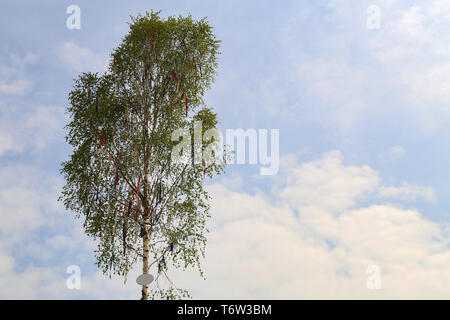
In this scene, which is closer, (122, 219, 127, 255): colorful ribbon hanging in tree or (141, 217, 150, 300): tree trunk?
(141, 217, 150, 300): tree trunk

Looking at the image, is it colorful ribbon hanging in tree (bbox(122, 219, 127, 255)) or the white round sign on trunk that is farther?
colorful ribbon hanging in tree (bbox(122, 219, 127, 255))

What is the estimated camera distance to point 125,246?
14.9 metres

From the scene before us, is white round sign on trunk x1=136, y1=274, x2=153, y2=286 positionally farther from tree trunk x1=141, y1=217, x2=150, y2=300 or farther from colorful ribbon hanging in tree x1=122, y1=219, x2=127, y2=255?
colorful ribbon hanging in tree x1=122, y1=219, x2=127, y2=255

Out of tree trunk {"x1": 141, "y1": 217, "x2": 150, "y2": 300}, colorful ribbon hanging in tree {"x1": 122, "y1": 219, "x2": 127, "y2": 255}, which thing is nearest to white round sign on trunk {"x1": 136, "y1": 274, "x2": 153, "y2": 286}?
tree trunk {"x1": 141, "y1": 217, "x2": 150, "y2": 300}

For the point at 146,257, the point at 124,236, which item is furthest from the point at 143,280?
the point at 124,236

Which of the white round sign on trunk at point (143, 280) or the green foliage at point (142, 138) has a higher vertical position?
the green foliage at point (142, 138)

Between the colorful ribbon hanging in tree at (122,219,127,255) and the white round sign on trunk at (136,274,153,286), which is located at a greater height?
the colorful ribbon hanging in tree at (122,219,127,255)

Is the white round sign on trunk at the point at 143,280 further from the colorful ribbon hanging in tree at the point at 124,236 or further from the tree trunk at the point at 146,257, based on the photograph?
the colorful ribbon hanging in tree at the point at 124,236

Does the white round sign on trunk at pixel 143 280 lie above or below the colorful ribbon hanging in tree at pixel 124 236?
below

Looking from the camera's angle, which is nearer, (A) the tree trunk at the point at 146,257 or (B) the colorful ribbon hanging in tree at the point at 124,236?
(A) the tree trunk at the point at 146,257

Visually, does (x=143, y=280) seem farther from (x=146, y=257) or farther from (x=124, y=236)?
(x=124, y=236)

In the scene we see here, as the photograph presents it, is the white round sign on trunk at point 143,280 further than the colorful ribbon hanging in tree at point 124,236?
No

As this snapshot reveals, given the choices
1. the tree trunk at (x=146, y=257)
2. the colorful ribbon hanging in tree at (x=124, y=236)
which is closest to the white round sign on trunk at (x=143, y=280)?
the tree trunk at (x=146, y=257)
